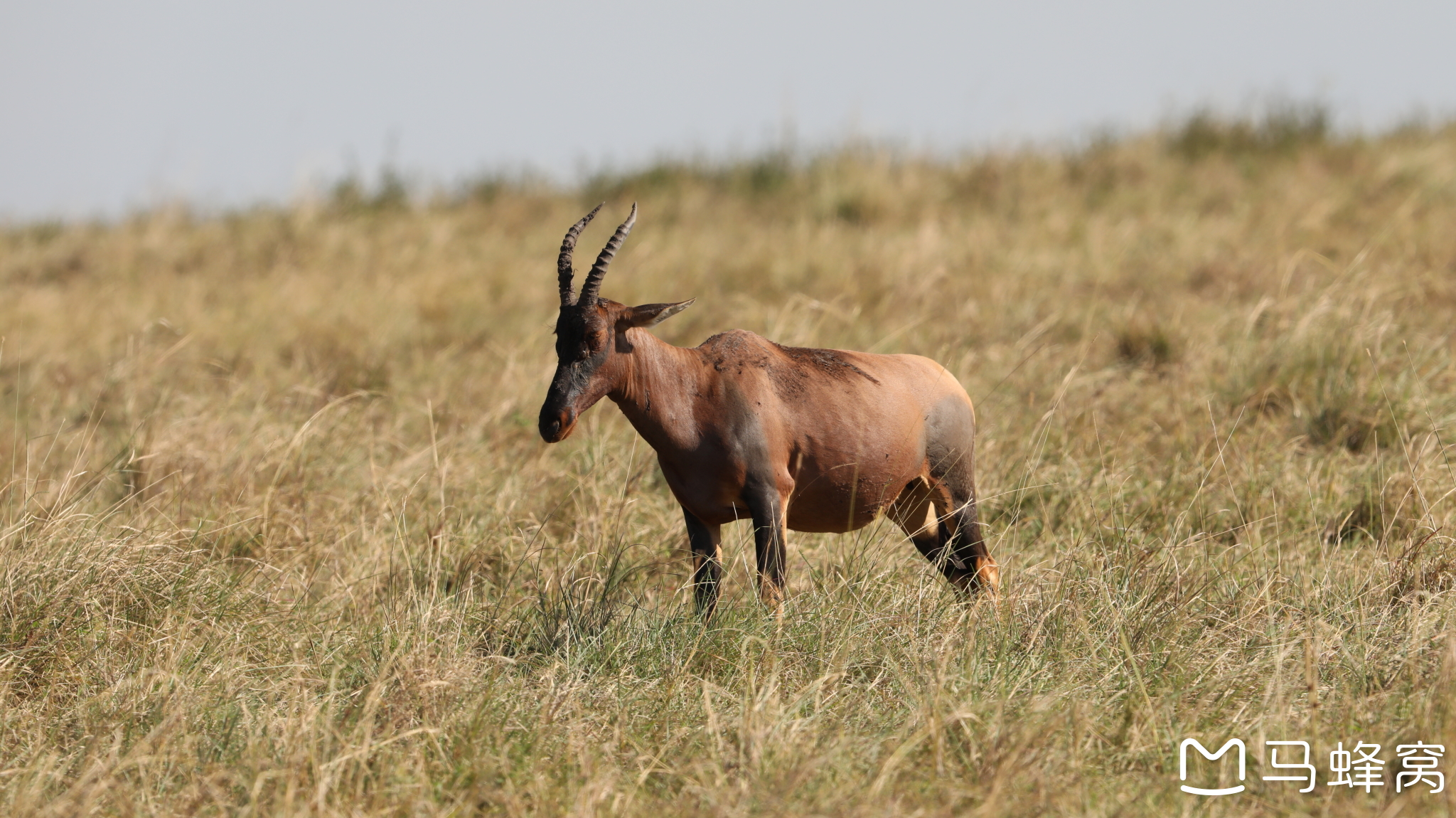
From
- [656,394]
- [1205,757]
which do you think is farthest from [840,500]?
[1205,757]

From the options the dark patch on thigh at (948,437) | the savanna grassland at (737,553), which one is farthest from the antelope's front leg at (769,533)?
the dark patch on thigh at (948,437)

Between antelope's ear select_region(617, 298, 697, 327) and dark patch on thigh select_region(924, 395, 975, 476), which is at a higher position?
antelope's ear select_region(617, 298, 697, 327)

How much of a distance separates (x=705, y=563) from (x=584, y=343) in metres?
0.91

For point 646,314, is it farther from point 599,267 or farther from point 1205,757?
point 1205,757

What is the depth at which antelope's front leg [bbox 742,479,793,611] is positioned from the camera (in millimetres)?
4199

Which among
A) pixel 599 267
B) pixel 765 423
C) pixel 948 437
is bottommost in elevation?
pixel 948 437

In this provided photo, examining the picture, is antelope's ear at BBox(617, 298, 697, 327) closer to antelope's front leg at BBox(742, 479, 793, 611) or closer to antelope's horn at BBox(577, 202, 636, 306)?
antelope's horn at BBox(577, 202, 636, 306)

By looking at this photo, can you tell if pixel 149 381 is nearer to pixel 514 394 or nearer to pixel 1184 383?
pixel 514 394

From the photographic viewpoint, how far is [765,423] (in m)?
4.26

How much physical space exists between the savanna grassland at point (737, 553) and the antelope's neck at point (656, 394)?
25.5 inches

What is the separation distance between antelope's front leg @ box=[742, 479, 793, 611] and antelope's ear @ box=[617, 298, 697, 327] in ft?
1.99

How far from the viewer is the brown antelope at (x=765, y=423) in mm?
4145

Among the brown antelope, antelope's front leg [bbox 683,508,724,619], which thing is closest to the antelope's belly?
the brown antelope

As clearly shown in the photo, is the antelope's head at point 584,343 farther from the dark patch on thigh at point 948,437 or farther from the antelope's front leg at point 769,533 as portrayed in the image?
the dark patch on thigh at point 948,437
